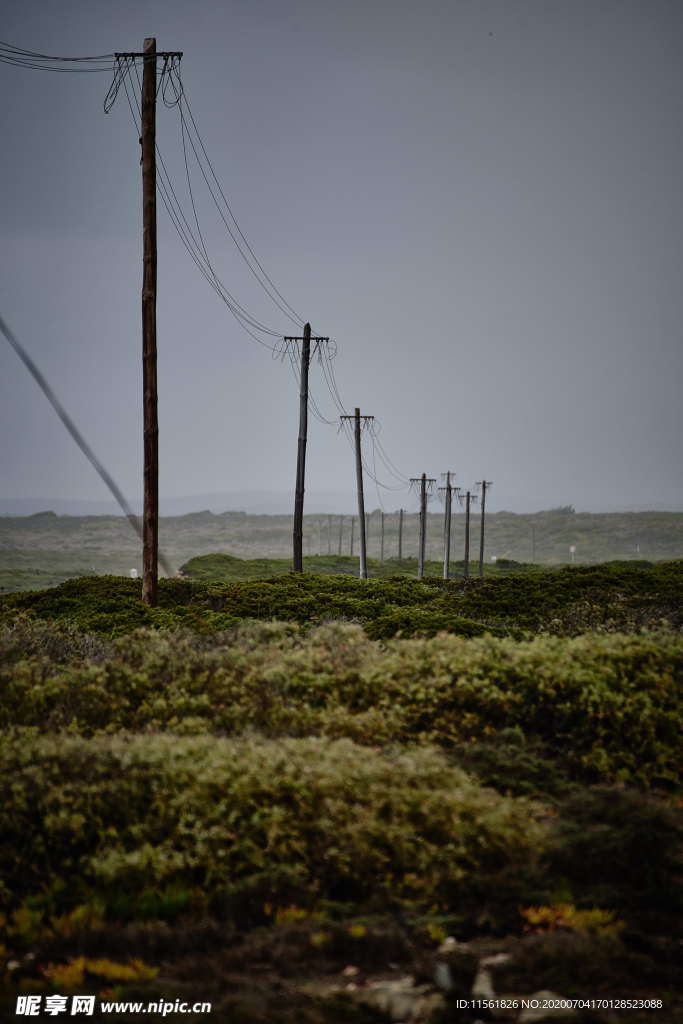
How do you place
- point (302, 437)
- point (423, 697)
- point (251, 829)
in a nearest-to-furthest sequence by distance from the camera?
1. point (251, 829)
2. point (423, 697)
3. point (302, 437)

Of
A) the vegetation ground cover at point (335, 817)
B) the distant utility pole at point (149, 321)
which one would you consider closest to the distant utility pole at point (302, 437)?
the distant utility pole at point (149, 321)

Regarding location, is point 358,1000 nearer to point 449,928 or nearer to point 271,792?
point 449,928

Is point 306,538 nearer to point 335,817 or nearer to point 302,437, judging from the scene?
point 302,437

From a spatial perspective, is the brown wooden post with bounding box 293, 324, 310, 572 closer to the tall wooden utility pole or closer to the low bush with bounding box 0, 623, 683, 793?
the tall wooden utility pole

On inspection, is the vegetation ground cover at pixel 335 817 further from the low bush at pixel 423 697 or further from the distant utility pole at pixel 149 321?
the distant utility pole at pixel 149 321

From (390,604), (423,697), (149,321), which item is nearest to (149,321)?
(149,321)

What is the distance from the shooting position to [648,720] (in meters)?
8.12

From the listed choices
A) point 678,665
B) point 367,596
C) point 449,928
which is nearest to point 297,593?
point 367,596

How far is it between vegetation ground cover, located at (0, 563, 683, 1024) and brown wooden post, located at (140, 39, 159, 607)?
5.01m

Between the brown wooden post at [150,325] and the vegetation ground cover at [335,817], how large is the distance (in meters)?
5.01

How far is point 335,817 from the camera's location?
5.99m

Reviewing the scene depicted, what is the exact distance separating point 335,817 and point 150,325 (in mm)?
11939

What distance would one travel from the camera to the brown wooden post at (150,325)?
1496 centimetres

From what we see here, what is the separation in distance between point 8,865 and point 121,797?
958 millimetres
